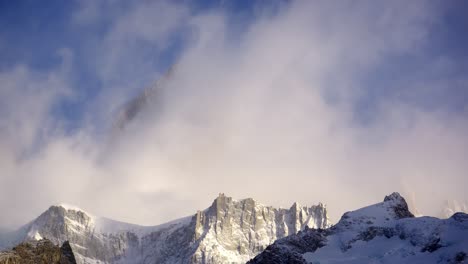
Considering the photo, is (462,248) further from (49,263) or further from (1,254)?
(1,254)

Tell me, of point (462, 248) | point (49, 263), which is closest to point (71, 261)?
point (49, 263)

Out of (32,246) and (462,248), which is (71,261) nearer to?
(32,246)

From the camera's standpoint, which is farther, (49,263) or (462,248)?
(462,248)

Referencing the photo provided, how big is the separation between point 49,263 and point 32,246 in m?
→ 7.70

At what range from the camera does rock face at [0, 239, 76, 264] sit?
17112 centimetres

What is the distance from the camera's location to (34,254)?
177 meters

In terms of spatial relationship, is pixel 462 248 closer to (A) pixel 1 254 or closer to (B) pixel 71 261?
(B) pixel 71 261

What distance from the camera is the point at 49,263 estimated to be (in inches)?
7013

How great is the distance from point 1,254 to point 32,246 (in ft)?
37.0

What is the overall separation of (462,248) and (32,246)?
431 feet

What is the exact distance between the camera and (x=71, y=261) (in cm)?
19275

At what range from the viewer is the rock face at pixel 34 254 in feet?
561

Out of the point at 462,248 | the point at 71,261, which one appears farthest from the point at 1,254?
the point at 462,248

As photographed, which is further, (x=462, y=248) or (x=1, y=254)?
(x=462, y=248)
